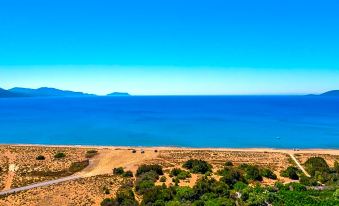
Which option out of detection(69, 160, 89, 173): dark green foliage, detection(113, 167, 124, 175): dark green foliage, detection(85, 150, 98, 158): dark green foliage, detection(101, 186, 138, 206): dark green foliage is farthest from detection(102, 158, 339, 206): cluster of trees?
detection(85, 150, 98, 158): dark green foliage

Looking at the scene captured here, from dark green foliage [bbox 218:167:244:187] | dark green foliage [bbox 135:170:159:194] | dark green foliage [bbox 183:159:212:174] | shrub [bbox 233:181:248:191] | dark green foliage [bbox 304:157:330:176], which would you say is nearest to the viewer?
shrub [bbox 233:181:248:191]

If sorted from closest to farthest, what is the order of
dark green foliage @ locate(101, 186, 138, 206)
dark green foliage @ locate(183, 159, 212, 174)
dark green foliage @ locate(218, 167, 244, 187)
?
dark green foliage @ locate(101, 186, 138, 206), dark green foliage @ locate(218, 167, 244, 187), dark green foliage @ locate(183, 159, 212, 174)

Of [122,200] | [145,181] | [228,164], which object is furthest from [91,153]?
[122,200]

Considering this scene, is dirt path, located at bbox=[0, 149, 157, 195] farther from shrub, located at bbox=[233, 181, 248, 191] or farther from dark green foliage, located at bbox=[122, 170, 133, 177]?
shrub, located at bbox=[233, 181, 248, 191]

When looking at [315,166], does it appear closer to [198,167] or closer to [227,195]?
[198,167]

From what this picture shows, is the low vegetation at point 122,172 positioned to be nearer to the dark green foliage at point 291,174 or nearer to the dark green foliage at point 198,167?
the dark green foliage at point 198,167

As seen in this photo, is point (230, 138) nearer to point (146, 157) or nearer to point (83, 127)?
point (146, 157)

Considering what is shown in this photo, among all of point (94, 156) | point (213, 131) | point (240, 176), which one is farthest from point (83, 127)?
point (240, 176)
